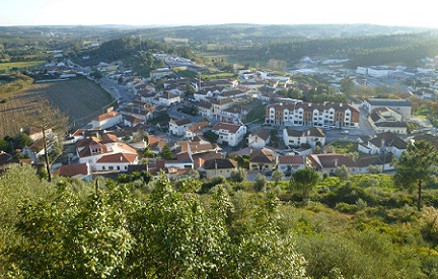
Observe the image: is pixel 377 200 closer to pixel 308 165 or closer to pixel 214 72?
pixel 308 165

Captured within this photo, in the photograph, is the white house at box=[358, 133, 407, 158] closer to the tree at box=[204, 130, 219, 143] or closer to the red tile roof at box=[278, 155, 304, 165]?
the red tile roof at box=[278, 155, 304, 165]

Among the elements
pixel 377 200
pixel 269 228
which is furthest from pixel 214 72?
pixel 269 228

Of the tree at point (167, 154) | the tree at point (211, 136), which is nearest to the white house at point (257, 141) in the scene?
the tree at point (211, 136)

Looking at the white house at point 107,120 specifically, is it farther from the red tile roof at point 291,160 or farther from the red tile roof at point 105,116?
the red tile roof at point 291,160

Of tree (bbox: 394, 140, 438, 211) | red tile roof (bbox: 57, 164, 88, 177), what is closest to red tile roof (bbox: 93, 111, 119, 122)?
red tile roof (bbox: 57, 164, 88, 177)

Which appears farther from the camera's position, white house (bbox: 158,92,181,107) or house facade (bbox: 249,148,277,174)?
white house (bbox: 158,92,181,107)

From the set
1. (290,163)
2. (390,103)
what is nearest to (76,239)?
(290,163)
